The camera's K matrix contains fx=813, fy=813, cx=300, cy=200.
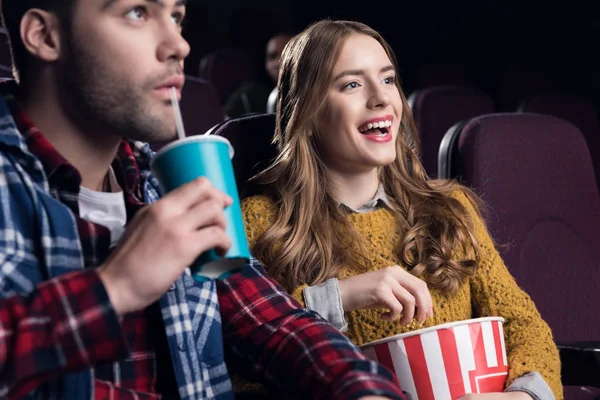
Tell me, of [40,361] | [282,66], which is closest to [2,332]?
[40,361]

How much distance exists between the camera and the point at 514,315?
136 centimetres

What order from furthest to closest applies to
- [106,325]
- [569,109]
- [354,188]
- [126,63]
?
[569,109] → [354,188] → [126,63] → [106,325]

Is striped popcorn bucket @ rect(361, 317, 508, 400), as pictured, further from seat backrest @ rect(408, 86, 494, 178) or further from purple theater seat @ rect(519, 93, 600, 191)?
purple theater seat @ rect(519, 93, 600, 191)

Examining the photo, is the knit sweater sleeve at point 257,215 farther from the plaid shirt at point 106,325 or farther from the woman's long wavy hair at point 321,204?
the plaid shirt at point 106,325

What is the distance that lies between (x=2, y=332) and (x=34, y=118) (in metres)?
0.28

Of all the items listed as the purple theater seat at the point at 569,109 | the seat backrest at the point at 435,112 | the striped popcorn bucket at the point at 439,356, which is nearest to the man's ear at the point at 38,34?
the striped popcorn bucket at the point at 439,356

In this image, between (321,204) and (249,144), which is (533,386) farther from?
(249,144)

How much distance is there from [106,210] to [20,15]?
0.23m

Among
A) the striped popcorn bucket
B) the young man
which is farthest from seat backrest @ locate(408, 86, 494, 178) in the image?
the young man

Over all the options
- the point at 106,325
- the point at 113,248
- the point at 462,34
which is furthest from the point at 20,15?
the point at 462,34

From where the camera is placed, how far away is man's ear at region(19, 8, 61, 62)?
0.84m

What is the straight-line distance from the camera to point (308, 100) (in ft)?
4.67

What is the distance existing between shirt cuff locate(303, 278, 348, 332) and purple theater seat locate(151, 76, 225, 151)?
807mm

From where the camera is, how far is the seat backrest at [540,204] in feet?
5.19
